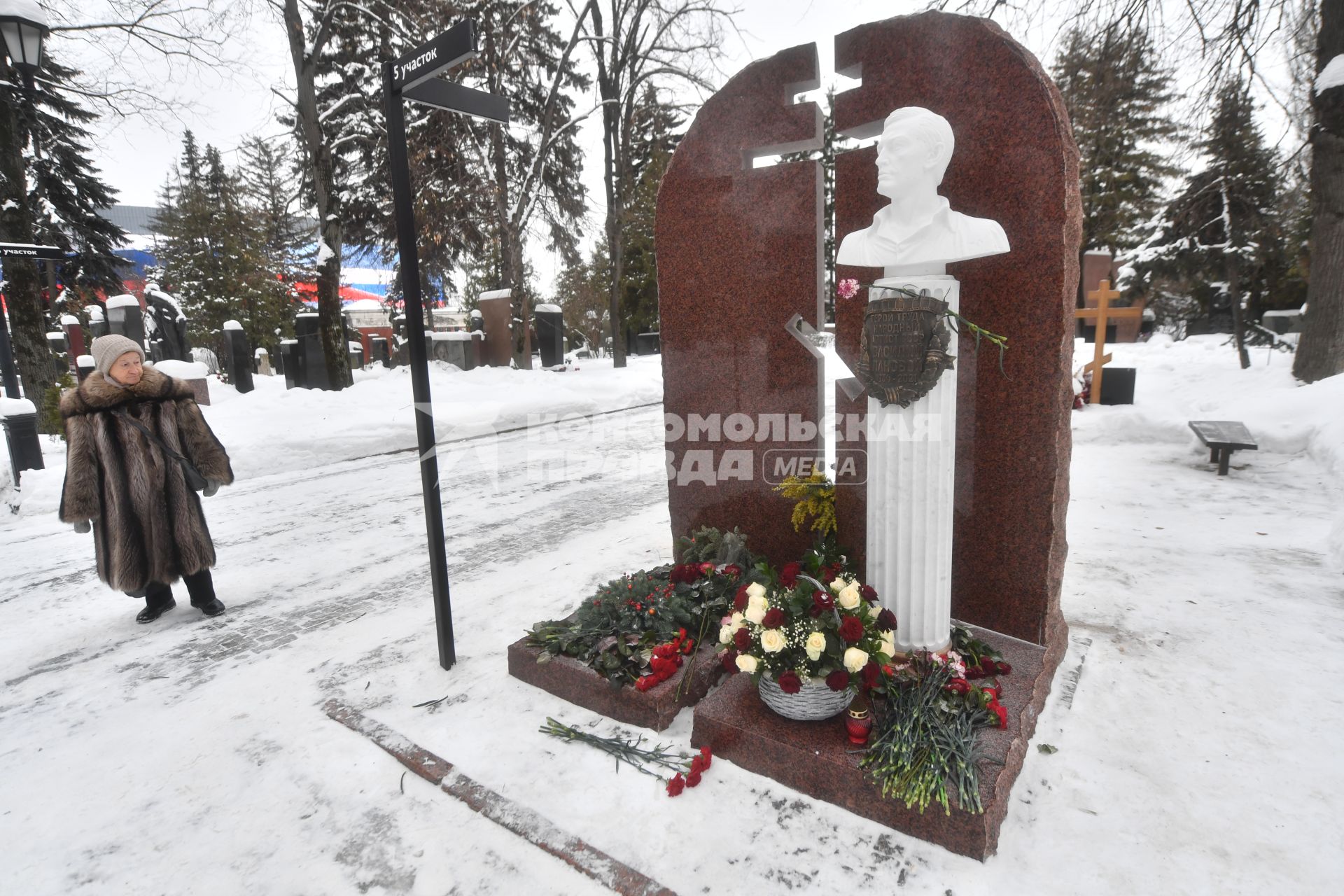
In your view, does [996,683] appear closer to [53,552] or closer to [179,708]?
[179,708]

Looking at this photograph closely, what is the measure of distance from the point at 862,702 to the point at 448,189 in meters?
18.8

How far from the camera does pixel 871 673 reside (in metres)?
2.36

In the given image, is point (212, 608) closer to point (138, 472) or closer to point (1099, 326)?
point (138, 472)

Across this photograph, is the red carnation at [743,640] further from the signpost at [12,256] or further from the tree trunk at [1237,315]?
the tree trunk at [1237,315]

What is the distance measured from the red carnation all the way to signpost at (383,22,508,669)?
4.98 feet

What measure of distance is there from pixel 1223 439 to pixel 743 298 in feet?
18.9

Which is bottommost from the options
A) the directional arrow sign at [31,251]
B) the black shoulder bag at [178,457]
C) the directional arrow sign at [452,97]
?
the black shoulder bag at [178,457]

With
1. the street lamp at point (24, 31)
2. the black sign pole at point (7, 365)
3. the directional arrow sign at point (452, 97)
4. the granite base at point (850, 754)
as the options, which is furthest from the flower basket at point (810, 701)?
the black sign pole at point (7, 365)

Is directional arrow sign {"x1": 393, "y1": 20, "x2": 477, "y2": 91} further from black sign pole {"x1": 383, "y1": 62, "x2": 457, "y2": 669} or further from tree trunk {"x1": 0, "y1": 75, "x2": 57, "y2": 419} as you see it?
tree trunk {"x1": 0, "y1": 75, "x2": 57, "y2": 419}

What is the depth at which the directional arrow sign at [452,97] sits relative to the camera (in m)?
2.85

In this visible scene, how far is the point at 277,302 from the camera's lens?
33.1 meters

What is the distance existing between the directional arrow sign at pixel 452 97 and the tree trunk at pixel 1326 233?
1016 cm

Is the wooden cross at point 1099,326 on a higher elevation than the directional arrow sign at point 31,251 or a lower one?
lower

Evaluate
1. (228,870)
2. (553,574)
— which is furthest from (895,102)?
(228,870)
